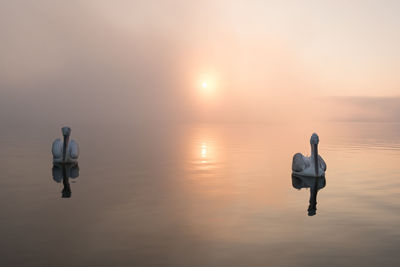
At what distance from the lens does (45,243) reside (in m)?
10.0

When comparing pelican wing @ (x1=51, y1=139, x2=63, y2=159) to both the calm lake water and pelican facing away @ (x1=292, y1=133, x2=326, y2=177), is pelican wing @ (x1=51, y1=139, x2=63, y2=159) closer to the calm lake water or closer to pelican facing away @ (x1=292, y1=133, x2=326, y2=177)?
the calm lake water

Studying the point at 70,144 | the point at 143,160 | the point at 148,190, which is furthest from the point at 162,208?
the point at 143,160

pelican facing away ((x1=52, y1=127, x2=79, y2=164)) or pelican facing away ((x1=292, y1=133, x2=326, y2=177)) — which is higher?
pelican facing away ((x1=52, y1=127, x2=79, y2=164))

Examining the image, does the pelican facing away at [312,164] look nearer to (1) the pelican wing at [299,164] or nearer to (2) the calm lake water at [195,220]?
(1) the pelican wing at [299,164]

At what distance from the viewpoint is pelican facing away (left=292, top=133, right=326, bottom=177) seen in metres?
20.6

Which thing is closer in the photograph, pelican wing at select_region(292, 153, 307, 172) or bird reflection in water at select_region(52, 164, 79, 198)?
bird reflection in water at select_region(52, 164, 79, 198)

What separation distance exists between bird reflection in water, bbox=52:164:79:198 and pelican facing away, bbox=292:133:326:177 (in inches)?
472

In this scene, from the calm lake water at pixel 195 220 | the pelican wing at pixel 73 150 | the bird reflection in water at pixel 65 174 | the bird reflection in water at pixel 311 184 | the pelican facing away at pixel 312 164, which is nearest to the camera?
the calm lake water at pixel 195 220

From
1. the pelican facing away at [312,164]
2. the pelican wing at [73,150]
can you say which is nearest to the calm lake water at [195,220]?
the pelican facing away at [312,164]

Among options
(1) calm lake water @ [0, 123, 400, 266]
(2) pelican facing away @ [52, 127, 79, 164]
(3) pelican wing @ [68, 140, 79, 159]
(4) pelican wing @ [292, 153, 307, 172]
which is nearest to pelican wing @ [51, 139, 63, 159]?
(2) pelican facing away @ [52, 127, 79, 164]

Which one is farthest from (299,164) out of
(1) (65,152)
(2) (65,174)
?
(1) (65,152)

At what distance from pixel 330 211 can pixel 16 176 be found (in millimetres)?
16141

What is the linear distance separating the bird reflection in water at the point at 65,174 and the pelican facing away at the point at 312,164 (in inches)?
472

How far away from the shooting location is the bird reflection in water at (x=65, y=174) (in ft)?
55.8
